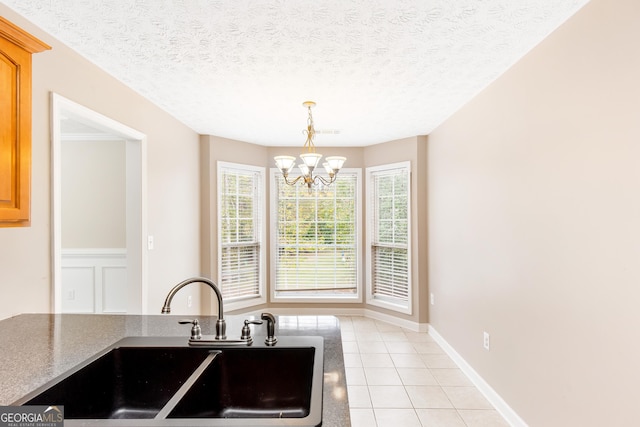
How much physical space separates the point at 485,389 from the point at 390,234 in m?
2.32

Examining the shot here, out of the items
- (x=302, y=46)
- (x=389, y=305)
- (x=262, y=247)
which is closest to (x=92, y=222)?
(x=262, y=247)

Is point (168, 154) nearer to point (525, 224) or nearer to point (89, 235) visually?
point (89, 235)

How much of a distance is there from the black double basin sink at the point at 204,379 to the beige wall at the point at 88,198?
3001 millimetres

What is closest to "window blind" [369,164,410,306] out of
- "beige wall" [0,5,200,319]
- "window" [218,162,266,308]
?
"window" [218,162,266,308]

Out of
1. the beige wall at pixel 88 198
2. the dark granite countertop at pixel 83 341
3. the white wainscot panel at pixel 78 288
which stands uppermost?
the beige wall at pixel 88 198

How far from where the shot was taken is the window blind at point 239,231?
15.3 ft

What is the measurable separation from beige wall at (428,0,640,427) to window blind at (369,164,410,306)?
4.96ft

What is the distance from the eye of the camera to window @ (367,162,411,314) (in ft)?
15.4

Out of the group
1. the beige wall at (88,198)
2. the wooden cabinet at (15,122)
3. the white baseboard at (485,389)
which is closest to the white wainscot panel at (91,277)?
the beige wall at (88,198)

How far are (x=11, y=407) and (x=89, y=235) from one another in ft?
11.4

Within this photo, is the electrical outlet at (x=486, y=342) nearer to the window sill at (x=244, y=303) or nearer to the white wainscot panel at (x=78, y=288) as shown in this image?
the window sill at (x=244, y=303)

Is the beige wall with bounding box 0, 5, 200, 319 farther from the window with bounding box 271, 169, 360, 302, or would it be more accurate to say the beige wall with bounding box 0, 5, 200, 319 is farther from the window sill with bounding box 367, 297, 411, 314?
the window sill with bounding box 367, 297, 411, 314

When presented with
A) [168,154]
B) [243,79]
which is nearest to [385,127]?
[243,79]

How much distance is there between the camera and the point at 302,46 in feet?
7.11
